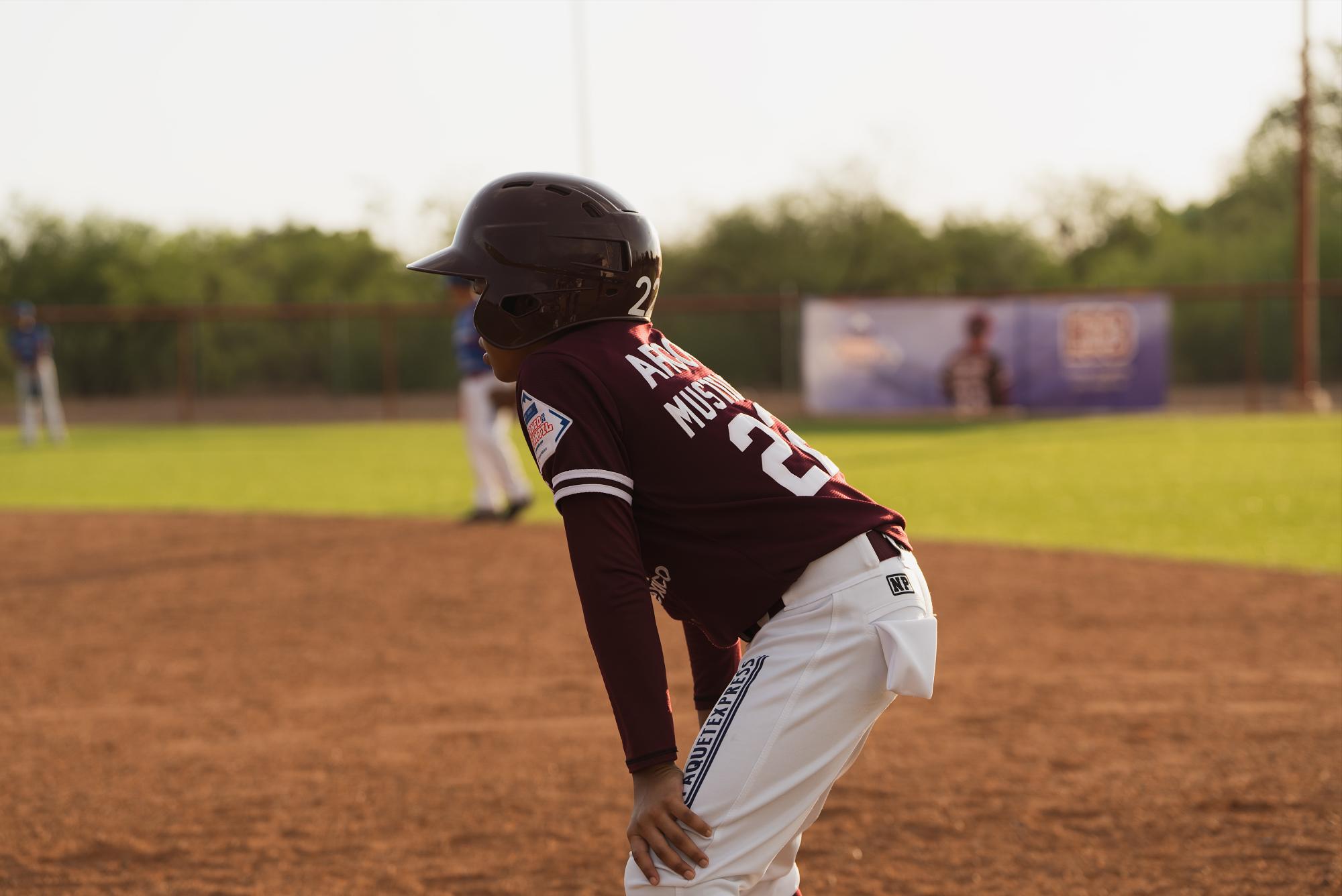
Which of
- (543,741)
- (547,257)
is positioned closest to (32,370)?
(543,741)

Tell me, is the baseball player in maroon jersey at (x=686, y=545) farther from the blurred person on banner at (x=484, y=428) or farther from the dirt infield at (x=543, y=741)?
the blurred person on banner at (x=484, y=428)

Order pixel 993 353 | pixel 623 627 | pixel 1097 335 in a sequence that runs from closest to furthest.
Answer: pixel 623 627 < pixel 1097 335 < pixel 993 353

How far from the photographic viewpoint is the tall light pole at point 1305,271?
23828 mm

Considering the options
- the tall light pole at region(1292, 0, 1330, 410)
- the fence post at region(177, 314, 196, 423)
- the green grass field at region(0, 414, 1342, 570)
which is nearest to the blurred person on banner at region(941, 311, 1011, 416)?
the green grass field at region(0, 414, 1342, 570)

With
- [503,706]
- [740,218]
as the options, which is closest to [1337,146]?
[740,218]

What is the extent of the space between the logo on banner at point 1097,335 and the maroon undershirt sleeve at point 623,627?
2261 cm

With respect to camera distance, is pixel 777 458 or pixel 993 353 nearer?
pixel 777 458

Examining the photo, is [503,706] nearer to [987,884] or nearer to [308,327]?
[987,884]

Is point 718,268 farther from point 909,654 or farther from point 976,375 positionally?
Result: point 909,654

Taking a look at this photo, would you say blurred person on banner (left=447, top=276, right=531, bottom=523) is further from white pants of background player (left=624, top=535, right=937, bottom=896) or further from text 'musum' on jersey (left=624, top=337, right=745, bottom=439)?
white pants of background player (left=624, top=535, right=937, bottom=896)

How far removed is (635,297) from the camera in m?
2.32

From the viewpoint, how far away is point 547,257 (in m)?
2.23

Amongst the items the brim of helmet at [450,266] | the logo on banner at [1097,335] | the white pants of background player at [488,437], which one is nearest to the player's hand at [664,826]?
the brim of helmet at [450,266]

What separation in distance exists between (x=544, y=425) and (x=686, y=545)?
32cm
